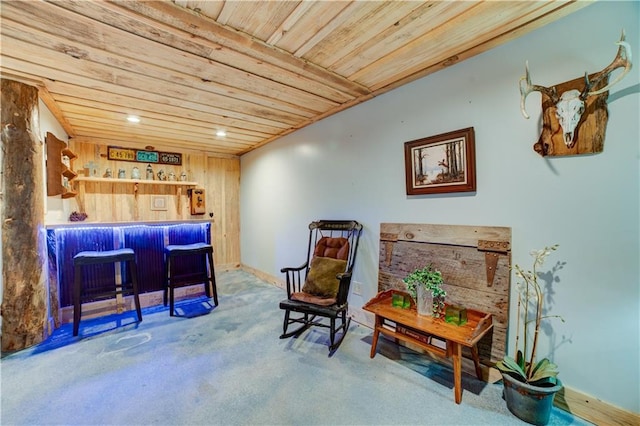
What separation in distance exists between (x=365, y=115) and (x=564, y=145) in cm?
173

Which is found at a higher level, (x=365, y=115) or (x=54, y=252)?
(x=365, y=115)

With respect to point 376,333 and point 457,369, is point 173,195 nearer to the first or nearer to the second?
point 376,333

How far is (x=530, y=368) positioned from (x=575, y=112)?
158 centimetres

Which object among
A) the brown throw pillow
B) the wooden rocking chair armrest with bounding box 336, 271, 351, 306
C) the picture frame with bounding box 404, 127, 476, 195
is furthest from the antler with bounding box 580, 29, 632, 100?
the brown throw pillow

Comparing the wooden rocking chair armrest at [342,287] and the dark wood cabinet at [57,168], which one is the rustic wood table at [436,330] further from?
the dark wood cabinet at [57,168]

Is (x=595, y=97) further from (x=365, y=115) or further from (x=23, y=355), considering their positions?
(x=23, y=355)

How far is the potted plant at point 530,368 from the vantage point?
152 centimetres

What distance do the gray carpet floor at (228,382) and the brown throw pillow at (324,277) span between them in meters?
0.43

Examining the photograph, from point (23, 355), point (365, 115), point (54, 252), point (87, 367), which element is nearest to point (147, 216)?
point (54, 252)

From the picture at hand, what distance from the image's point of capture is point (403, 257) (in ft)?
8.15

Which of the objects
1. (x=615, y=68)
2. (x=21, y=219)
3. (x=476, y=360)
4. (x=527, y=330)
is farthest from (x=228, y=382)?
(x=615, y=68)

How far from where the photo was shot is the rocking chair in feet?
7.98

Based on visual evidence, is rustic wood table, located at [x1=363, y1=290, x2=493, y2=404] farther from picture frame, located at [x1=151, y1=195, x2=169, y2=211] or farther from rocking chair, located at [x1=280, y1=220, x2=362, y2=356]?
picture frame, located at [x1=151, y1=195, x2=169, y2=211]

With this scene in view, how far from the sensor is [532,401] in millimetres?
1526
